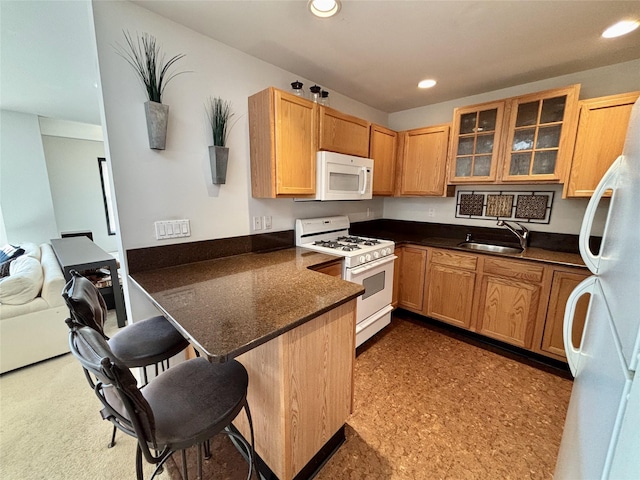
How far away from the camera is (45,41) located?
6.01 feet

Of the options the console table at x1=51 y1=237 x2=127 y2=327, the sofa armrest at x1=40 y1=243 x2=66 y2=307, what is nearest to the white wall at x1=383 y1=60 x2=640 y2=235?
the console table at x1=51 y1=237 x2=127 y2=327

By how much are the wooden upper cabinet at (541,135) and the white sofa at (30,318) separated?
4236 mm

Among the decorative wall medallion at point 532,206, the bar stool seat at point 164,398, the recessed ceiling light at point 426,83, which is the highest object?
the recessed ceiling light at point 426,83

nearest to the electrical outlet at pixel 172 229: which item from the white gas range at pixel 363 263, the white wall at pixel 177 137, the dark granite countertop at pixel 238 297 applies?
the white wall at pixel 177 137

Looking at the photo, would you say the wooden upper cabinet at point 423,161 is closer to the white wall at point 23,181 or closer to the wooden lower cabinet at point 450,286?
the wooden lower cabinet at point 450,286

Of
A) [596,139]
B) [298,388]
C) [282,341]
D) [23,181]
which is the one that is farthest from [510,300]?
[23,181]

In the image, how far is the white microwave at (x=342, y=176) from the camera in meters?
2.16

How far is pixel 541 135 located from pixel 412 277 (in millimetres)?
1693

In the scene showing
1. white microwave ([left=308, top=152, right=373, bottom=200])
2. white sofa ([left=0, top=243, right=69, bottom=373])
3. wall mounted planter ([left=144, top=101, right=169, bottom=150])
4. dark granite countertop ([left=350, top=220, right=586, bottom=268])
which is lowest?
white sofa ([left=0, top=243, right=69, bottom=373])

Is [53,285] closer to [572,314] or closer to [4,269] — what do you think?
[4,269]

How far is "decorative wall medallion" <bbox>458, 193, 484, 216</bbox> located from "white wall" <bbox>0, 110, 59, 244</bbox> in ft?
19.6

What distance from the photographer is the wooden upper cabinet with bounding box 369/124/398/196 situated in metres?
2.76

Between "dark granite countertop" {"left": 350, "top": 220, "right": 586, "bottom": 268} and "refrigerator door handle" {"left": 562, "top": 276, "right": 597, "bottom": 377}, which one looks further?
"dark granite countertop" {"left": 350, "top": 220, "right": 586, "bottom": 268}

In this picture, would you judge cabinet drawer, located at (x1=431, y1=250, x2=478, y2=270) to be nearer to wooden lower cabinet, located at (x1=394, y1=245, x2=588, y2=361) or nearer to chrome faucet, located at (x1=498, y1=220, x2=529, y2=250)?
wooden lower cabinet, located at (x1=394, y1=245, x2=588, y2=361)
